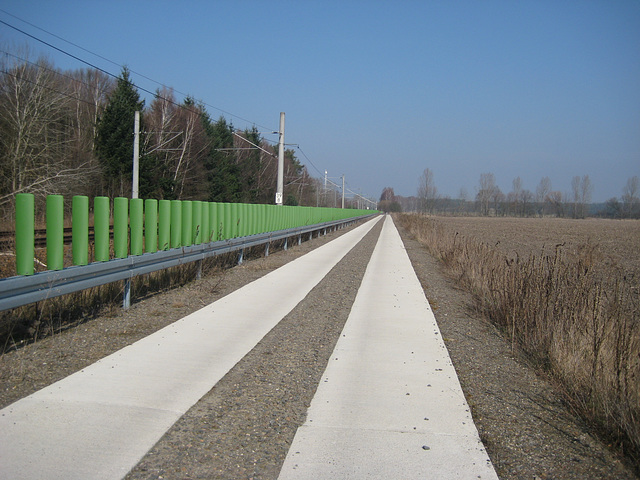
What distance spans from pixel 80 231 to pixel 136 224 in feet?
4.87

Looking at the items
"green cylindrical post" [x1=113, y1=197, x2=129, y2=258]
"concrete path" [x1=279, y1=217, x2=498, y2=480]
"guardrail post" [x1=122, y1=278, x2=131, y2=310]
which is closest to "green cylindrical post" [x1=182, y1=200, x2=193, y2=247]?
"green cylindrical post" [x1=113, y1=197, x2=129, y2=258]

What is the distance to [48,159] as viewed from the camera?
3109cm

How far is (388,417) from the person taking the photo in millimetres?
4297

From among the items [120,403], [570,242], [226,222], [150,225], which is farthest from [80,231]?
[570,242]

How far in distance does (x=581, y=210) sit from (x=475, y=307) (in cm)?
17131

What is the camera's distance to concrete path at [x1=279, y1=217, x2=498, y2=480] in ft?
11.4

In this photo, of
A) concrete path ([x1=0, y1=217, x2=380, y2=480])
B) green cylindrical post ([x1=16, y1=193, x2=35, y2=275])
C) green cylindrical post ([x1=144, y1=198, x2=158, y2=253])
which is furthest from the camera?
green cylindrical post ([x1=144, y1=198, x2=158, y2=253])

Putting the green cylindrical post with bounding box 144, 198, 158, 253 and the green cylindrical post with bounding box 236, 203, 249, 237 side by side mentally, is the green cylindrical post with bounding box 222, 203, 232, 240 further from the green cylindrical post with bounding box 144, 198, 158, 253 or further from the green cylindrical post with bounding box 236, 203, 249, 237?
the green cylindrical post with bounding box 144, 198, 158, 253

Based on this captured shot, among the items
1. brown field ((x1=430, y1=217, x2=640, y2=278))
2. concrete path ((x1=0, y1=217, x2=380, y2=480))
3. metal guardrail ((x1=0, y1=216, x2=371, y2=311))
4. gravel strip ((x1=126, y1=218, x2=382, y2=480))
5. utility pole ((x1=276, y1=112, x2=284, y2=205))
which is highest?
utility pole ((x1=276, y1=112, x2=284, y2=205))

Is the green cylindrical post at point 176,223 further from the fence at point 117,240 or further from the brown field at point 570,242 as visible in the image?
the brown field at point 570,242

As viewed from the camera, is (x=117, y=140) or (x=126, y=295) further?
(x=117, y=140)

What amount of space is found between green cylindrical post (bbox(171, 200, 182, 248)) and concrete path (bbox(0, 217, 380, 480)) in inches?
113

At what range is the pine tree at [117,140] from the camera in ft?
133

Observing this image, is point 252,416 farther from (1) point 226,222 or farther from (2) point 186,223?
(1) point 226,222
